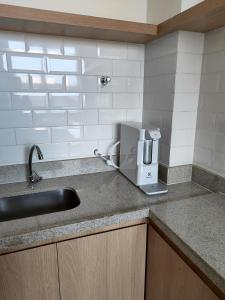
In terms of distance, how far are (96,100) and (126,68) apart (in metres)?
0.27

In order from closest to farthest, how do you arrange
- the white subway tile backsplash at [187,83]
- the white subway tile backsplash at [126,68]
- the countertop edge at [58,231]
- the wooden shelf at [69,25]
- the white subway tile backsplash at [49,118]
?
the countertop edge at [58,231]
the wooden shelf at [69,25]
the white subway tile backsplash at [187,83]
the white subway tile backsplash at [49,118]
the white subway tile backsplash at [126,68]

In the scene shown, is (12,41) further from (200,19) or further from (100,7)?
(200,19)

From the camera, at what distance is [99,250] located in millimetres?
932

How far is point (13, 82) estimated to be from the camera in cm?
113

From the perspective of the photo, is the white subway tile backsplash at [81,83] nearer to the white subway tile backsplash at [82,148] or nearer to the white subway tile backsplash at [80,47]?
the white subway tile backsplash at [80,47]

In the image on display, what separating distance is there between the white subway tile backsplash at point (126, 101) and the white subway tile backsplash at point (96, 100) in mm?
40

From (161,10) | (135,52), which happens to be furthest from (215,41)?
(135,52)

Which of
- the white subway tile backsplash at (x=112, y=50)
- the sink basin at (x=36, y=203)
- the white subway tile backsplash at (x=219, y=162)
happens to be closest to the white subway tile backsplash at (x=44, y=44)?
the white subway tile backsplash at (x=112, y=50)

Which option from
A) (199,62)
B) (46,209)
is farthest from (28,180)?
(199,62)

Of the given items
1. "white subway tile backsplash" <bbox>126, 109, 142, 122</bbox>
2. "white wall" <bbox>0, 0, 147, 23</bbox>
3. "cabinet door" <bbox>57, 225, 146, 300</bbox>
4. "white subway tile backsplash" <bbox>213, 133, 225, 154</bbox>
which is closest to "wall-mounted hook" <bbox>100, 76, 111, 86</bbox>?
"white subway tile backsplash" <bbox>126, 109, 142, 122</bbox>

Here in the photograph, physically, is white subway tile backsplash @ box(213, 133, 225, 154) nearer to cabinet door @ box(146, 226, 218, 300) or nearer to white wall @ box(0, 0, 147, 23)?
cabinet door @ box(146, 226, 218, 300)

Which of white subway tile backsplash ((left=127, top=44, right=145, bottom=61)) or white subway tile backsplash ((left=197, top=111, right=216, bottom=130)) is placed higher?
white subway tile backsplash ((left=127, top=44, right=145, bottom=61))

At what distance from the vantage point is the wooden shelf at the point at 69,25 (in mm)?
891

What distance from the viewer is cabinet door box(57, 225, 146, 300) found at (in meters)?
0.90
